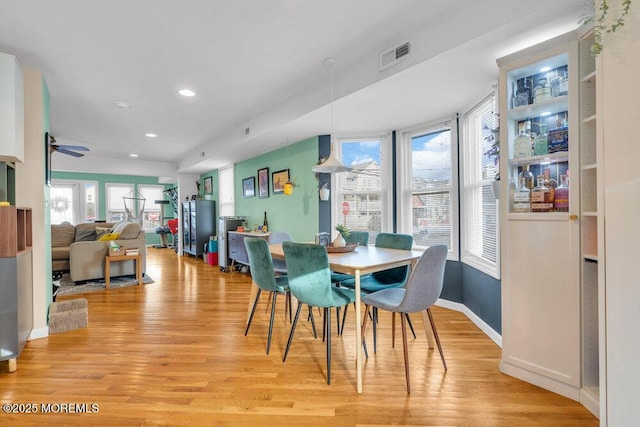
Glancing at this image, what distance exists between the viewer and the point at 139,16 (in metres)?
2.15

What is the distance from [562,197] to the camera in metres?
1.92

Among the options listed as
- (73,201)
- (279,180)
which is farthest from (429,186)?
(73,201)

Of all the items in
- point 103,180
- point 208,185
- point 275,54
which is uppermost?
point 275,54

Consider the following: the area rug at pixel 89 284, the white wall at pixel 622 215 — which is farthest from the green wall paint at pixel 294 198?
the white wall at pixel 622 215

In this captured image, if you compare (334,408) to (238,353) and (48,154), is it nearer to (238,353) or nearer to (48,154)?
(238,353)

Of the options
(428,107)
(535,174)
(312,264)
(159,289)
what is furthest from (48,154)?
(535,174)

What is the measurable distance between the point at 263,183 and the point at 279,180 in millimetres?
579

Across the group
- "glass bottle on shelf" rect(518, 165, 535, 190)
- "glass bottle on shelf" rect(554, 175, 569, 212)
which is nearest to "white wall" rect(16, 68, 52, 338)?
"glass bottle on shelf" rect(518, 165, 535, 190)

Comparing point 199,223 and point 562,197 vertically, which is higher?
point 562,197

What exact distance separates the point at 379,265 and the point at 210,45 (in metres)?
2.19

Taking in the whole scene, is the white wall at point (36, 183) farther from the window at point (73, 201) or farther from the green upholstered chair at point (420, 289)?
the window at point (73, 201)

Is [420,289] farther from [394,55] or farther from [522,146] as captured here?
[394,55]

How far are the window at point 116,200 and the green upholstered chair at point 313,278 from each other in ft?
31.4

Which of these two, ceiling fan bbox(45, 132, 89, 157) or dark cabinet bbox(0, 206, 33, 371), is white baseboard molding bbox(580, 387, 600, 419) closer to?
dark cabinet bbox(0, 206, 33, 371)
